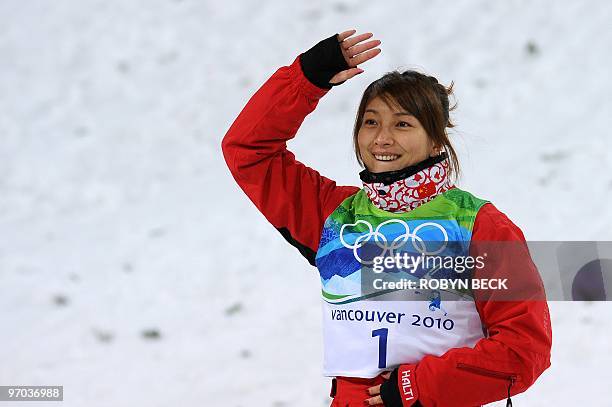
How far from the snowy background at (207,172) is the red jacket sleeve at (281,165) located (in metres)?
1.23

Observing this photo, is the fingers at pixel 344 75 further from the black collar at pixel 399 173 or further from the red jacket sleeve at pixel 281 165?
the black collar at pixel 399 173

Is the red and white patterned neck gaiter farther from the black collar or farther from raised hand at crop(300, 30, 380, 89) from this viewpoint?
raised hand at crop(300, 30, 380, 89)

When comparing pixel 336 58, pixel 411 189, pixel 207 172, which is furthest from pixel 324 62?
pixel 207 172

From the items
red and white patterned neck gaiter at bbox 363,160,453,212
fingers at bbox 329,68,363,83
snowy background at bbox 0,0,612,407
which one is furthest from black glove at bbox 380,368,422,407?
snowy background at bbox 0,0,612,407

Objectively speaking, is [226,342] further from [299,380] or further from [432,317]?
[432,317]

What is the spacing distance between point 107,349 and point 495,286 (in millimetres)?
2115

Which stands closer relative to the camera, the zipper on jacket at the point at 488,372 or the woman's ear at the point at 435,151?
the zipper on jacket at the point at 488,372

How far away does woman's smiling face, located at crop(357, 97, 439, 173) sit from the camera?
2.11 meters

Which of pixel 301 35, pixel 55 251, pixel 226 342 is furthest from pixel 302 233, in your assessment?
pixel 301 35

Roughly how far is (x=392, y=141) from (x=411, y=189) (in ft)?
0.38

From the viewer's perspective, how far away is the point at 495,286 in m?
1.98

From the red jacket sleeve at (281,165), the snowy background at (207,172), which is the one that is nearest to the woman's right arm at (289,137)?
the red jacket sleeve at (281,165)

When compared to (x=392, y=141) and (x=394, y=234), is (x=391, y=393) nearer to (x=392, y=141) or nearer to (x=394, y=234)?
(x=394, y=234)

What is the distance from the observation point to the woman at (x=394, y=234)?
1.96 m
